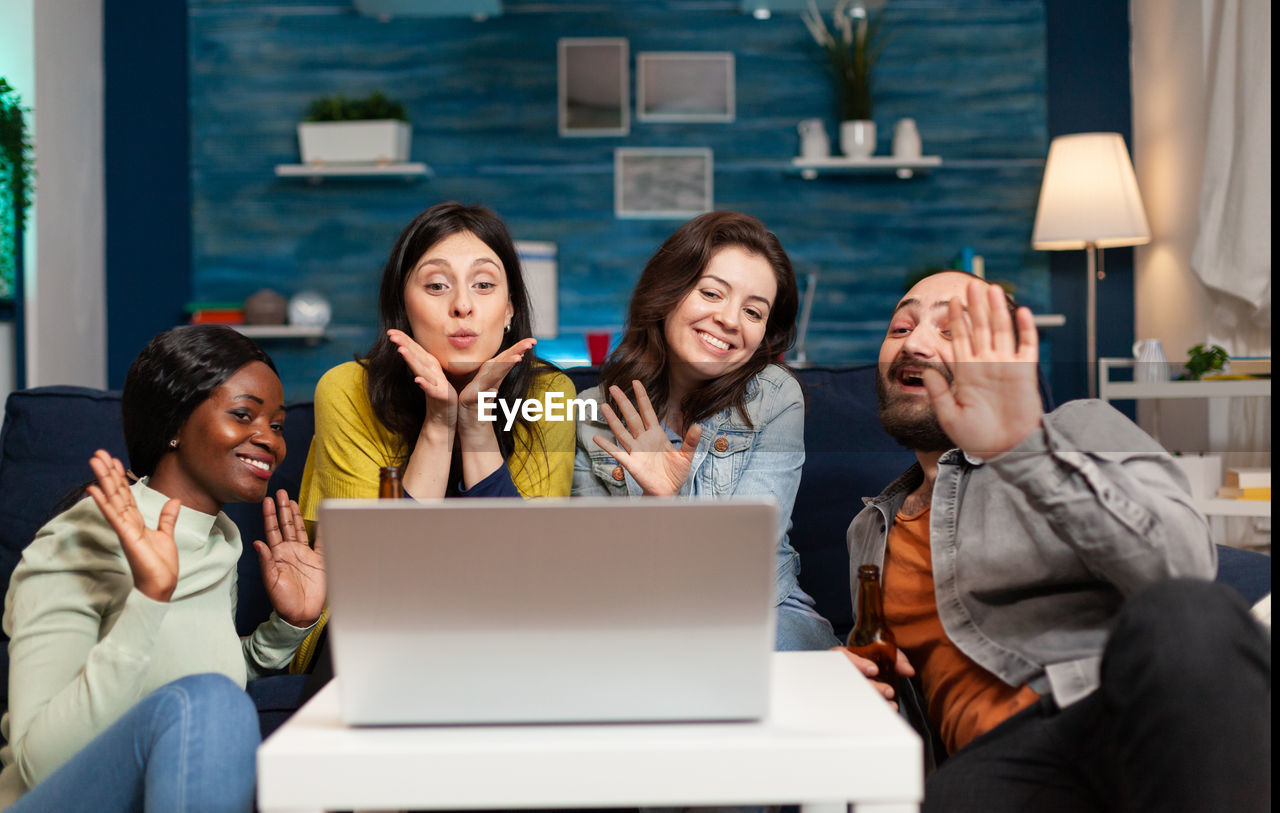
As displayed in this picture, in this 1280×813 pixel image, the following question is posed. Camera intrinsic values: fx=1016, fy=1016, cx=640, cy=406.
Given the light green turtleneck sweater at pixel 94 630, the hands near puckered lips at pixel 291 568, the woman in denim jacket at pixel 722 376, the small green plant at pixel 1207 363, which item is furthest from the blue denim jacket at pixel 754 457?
the small green plant at pixel 1207 363

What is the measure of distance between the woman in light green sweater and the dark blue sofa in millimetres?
174

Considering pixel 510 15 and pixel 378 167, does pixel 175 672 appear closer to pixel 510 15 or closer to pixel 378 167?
pixel 378 167

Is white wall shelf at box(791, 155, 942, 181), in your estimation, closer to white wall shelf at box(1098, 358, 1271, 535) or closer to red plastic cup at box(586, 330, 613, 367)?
red plastic cup at box(586, 330, 613, 367)

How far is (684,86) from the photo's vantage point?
386cm

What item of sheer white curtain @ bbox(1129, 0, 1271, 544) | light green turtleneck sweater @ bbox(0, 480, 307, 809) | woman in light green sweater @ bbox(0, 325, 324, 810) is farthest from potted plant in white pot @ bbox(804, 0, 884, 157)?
light green turtleneck sweater @ bbox(0, 480, 307, 809)

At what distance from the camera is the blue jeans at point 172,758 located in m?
0.92

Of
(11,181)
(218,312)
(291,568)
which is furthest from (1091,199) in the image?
(11,181)

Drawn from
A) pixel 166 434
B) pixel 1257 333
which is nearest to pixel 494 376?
pixel 166 434

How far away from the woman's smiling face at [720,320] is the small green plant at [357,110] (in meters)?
2.59

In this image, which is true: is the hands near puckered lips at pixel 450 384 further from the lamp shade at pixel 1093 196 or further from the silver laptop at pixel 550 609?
the lamp shade at pixel 1093 196

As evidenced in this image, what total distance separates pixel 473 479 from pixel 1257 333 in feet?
8.62

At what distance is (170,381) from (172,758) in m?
0.52

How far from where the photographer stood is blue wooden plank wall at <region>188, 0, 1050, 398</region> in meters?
3.81

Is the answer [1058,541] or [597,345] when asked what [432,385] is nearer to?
[1058,541]
